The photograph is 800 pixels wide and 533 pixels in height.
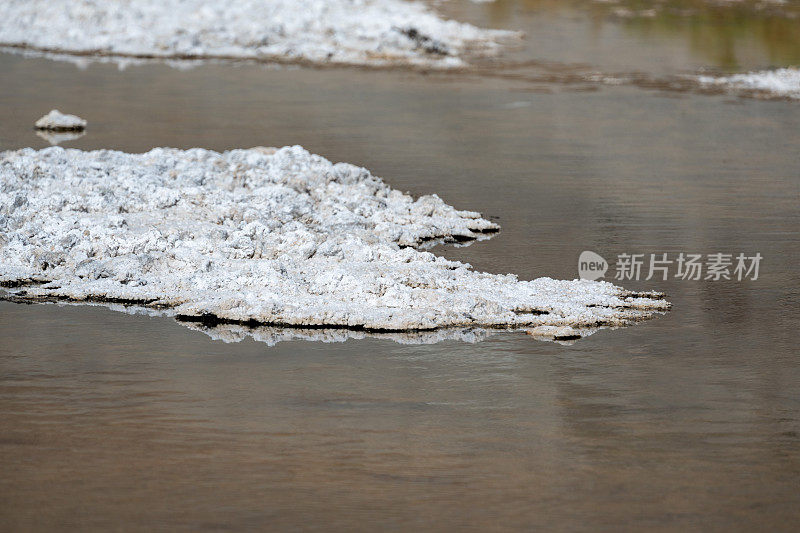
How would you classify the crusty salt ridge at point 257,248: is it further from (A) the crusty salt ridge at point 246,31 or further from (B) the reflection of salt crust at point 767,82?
(A) the crusty salt ridge at point 246,31

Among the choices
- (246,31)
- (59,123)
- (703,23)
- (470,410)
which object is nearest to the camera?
(470,410)

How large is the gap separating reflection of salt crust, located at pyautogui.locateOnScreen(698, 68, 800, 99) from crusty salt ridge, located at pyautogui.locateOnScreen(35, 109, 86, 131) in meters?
6.72

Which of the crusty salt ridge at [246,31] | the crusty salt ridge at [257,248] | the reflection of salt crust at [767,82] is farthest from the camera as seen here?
the crusty salt ridge at [246,31]

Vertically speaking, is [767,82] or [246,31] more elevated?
[246,31]

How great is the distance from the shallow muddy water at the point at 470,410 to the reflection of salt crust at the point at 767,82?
14.7 ft

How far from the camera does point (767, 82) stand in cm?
1309

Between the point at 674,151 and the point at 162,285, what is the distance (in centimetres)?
517

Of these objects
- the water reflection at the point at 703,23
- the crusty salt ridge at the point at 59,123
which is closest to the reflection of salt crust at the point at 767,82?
the water reflection at the point at 703,23

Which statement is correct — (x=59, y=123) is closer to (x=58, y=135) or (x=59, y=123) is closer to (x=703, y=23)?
(x=58, y=135)

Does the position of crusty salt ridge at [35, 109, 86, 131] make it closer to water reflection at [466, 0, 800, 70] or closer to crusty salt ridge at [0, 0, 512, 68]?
crusty salt ridge at [0, 0, 512, 68]

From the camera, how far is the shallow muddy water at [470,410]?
158 inches

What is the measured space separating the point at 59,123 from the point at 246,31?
5797 mm

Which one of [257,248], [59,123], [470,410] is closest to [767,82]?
[59,123]

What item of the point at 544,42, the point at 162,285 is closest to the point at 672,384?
the point at 162,285
